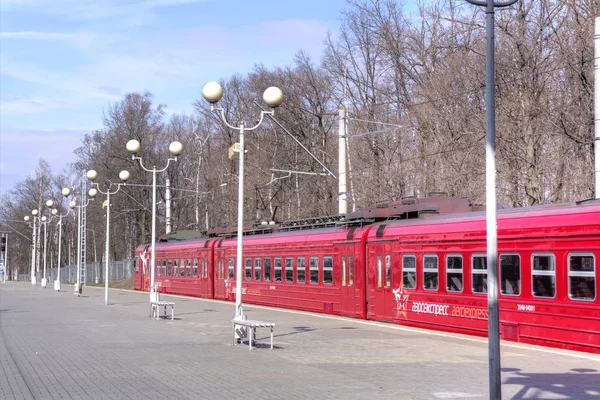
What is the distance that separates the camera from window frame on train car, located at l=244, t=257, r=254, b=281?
31.7 m

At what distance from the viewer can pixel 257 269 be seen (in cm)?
3097

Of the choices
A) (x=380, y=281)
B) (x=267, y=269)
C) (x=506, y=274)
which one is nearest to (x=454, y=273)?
(x=506, y=274)

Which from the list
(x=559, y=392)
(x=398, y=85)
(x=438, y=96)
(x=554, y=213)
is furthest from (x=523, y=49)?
(x=559, y=392)

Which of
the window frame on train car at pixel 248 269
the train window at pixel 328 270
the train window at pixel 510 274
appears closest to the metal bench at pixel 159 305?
the train window at pixel 328 270

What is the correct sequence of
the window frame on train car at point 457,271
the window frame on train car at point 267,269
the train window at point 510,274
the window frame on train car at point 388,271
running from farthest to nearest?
the window frame on train car at point 267,269 → the window frame on train car at point 388,271 → the window frame on train car at point 457,271 → the train window at point 510,274

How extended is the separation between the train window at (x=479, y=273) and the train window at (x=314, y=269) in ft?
27.4

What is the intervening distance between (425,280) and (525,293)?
3784mm

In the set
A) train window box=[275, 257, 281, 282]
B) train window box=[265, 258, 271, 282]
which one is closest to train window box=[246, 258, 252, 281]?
train window box=[265, 258, 271, 282]

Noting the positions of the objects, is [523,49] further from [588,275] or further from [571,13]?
[588,275]

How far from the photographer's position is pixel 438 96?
36844 millimetres

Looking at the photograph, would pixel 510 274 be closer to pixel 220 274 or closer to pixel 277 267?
pixel 277 267

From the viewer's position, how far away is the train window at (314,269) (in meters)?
26.0

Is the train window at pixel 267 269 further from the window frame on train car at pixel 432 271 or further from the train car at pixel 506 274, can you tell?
the window frame on train car at pixel 432 271

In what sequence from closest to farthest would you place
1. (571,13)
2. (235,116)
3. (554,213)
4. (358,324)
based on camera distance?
1. (554,213)
2. (358,324)
3. (571,13)
4. (235,116)
